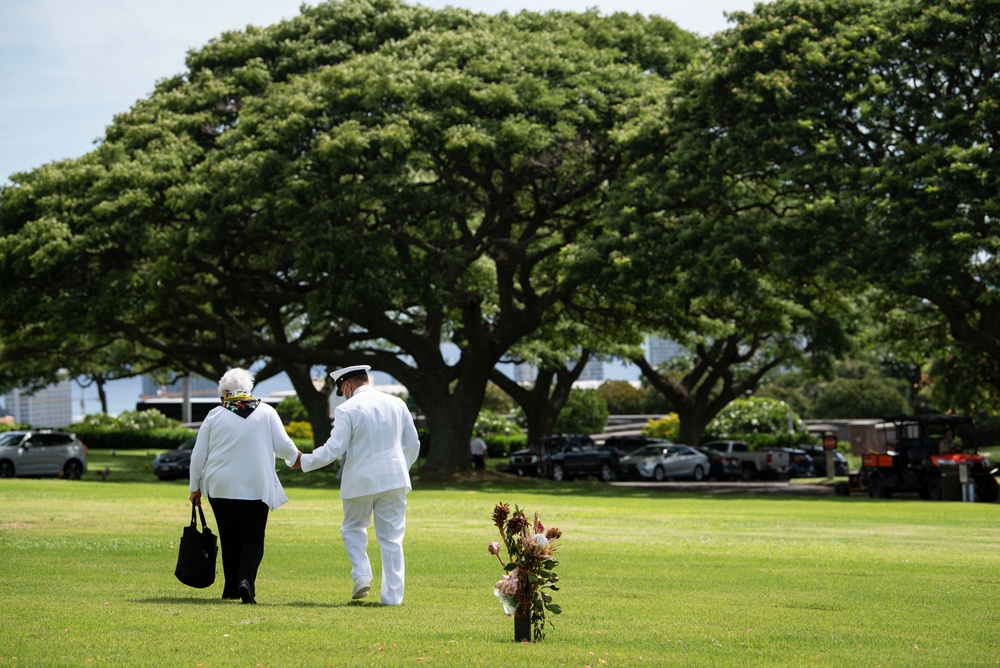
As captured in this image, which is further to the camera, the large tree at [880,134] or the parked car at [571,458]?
the parked car at [571,458]

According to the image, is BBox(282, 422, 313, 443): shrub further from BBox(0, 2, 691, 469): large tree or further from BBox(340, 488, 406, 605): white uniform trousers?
BBox(340, 488, 406, 605): white uniform trousers

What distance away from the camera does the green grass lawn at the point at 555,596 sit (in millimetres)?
6981

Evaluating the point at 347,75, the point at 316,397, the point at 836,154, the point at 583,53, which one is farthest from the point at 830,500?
the point at 316,397

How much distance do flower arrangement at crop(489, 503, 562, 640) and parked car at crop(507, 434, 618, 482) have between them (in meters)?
33.9

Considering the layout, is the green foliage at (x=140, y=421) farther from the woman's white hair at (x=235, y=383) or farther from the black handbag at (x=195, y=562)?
the black handbag at (x=195, y=562)

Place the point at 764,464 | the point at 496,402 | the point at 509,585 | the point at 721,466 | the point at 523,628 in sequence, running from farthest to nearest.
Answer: the point at 496,402, the point at 764,464, the point at 721,466, the point at 523,628, the point at 509,585

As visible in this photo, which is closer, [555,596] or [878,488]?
[555,596]

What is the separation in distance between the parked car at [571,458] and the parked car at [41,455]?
15.0 m

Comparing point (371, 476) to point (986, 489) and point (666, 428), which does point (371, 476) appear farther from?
point (666, 428)

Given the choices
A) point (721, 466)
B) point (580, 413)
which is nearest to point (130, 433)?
point (580, 413)

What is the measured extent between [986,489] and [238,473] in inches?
954

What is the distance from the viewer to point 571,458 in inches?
1639

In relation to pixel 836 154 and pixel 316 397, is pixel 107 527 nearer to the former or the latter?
pixel 836 154

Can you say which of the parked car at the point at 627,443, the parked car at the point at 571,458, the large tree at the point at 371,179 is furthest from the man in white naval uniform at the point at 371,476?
the parked car at the point at 627,443
